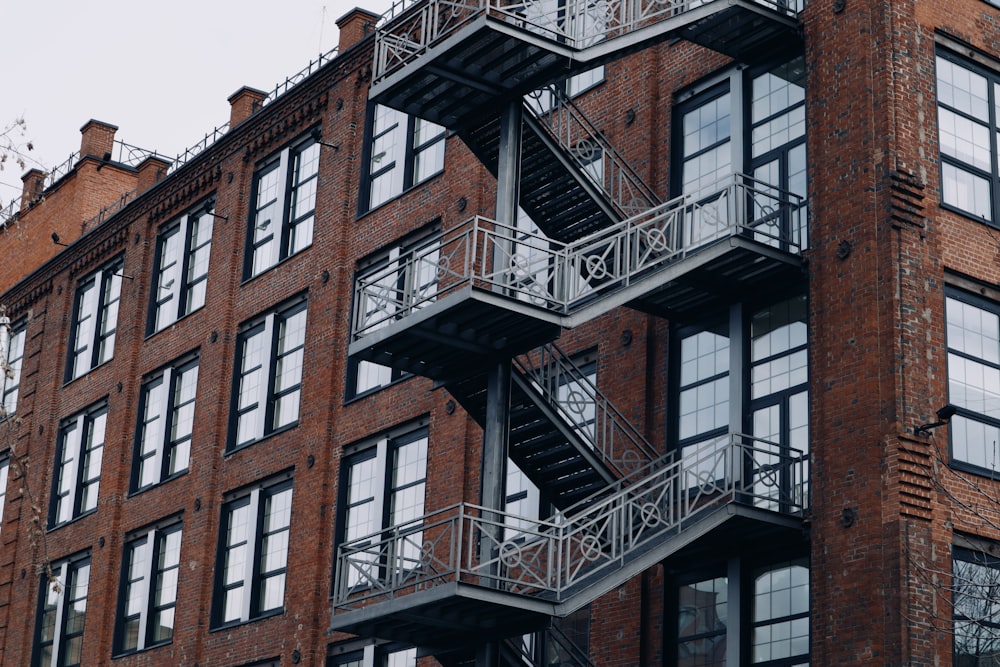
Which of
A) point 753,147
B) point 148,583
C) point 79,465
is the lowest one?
point 148,583

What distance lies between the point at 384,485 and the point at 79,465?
42.5 ft

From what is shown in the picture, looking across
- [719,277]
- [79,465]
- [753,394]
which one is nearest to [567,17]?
[719,277]

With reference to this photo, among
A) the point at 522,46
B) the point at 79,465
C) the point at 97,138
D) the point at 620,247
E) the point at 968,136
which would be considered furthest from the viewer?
the point at 97,138

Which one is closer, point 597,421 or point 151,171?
point 597,421

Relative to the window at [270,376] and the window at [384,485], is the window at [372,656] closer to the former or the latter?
the window at [384,485]

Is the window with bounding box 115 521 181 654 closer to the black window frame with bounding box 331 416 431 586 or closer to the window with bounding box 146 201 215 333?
the window with bounding box 146 201 215 333

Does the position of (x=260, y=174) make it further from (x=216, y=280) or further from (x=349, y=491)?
(x=349, y=491)

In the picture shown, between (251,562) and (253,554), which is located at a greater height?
(253,554)

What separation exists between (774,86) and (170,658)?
16925mm

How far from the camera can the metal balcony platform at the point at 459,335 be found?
19297 mm

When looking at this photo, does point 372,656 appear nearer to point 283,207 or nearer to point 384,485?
point 384,485

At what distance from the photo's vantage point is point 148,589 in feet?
108

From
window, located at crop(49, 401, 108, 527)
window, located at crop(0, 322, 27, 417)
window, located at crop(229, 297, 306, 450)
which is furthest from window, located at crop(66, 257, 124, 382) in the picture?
window, located at crop(229, 297, 306, 450)

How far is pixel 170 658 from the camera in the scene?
31359mm
